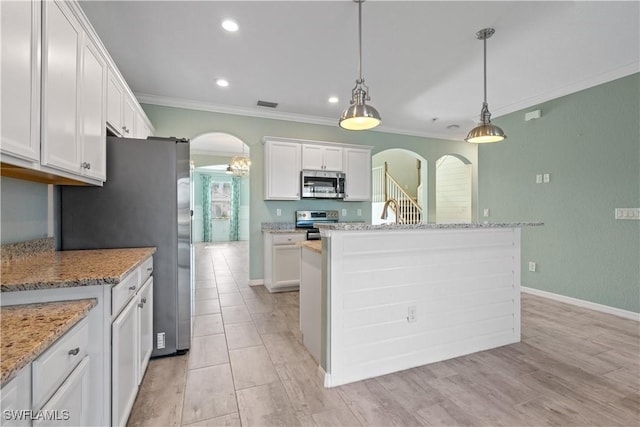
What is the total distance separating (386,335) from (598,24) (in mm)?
3247

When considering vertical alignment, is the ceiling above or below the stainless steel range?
above

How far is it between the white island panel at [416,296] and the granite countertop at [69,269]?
4.01 ft

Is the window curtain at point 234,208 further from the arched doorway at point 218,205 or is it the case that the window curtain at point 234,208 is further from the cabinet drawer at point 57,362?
the cabinet drawer at point 57,362

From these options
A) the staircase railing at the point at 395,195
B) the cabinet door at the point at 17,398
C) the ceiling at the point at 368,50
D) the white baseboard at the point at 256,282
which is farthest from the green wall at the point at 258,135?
the cabinet door at the point at 17,398

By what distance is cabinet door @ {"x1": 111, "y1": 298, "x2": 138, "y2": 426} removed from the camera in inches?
54.0

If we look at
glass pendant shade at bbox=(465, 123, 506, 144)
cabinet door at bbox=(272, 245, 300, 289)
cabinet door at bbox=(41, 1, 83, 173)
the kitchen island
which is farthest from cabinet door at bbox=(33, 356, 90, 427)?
glass pendant shade at bbox=(465, 123, 506, 144)

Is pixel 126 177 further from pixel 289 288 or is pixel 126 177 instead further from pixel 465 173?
pixel 465 173

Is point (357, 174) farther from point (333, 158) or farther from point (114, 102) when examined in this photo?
point (114, 102)

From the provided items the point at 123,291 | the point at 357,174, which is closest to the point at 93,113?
the point at 123,291

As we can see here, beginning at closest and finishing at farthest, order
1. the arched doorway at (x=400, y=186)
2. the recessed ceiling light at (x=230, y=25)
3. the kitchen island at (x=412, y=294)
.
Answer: the kitchen island at (x=412, y=294), the recessed ceiling light at (x=230, y=25), the arched doorway at (x=400, y=186)

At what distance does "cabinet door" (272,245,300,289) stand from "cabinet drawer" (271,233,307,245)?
0.06 m

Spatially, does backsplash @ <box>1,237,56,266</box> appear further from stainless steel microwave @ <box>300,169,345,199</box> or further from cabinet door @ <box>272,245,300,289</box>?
stainless steel microwave @ <box>300,169,345,199</box>

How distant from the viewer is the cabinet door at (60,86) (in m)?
1.43

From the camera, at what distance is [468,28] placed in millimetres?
2615
